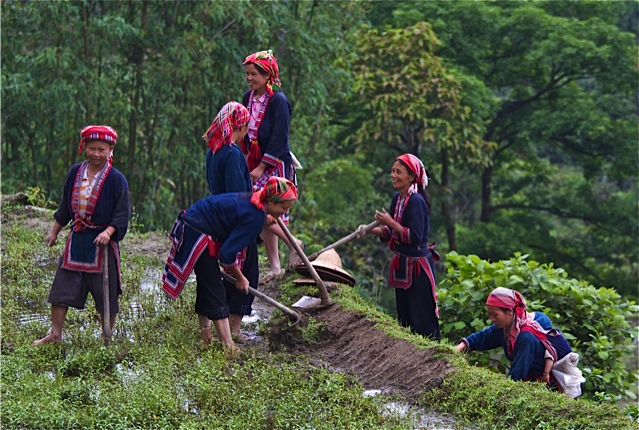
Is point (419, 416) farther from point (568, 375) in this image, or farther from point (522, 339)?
point (568, 375)

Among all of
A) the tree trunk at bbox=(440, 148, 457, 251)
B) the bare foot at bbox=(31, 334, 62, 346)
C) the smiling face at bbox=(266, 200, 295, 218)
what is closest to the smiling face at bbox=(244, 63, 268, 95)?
the smiling face at bbox=(266, 200, 295, 218)

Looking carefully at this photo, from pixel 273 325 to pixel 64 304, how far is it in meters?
1.60

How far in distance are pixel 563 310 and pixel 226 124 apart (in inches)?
167

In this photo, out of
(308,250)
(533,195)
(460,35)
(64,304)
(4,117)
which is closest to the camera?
(64,304)

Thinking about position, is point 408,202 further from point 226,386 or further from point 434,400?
point 226,386

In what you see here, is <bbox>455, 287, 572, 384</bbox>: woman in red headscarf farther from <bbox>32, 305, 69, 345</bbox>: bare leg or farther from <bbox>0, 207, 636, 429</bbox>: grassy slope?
<bbox>32, 305, 69, 345</bbox>: bare leg

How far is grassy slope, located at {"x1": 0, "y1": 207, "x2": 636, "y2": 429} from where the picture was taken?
5.30 m

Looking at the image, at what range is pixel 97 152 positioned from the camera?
21.4 ft

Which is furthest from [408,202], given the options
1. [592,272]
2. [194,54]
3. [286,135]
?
[592,272]

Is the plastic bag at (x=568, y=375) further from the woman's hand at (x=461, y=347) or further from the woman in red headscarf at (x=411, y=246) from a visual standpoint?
the woman in red headscarf at (x=411, y=246)

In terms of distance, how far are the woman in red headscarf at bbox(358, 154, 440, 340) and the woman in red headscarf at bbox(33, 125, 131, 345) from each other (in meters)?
1.96

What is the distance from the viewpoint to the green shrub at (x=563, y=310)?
8.98m

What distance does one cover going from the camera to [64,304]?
21.7 ft

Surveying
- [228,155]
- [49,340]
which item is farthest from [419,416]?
[49,340]
